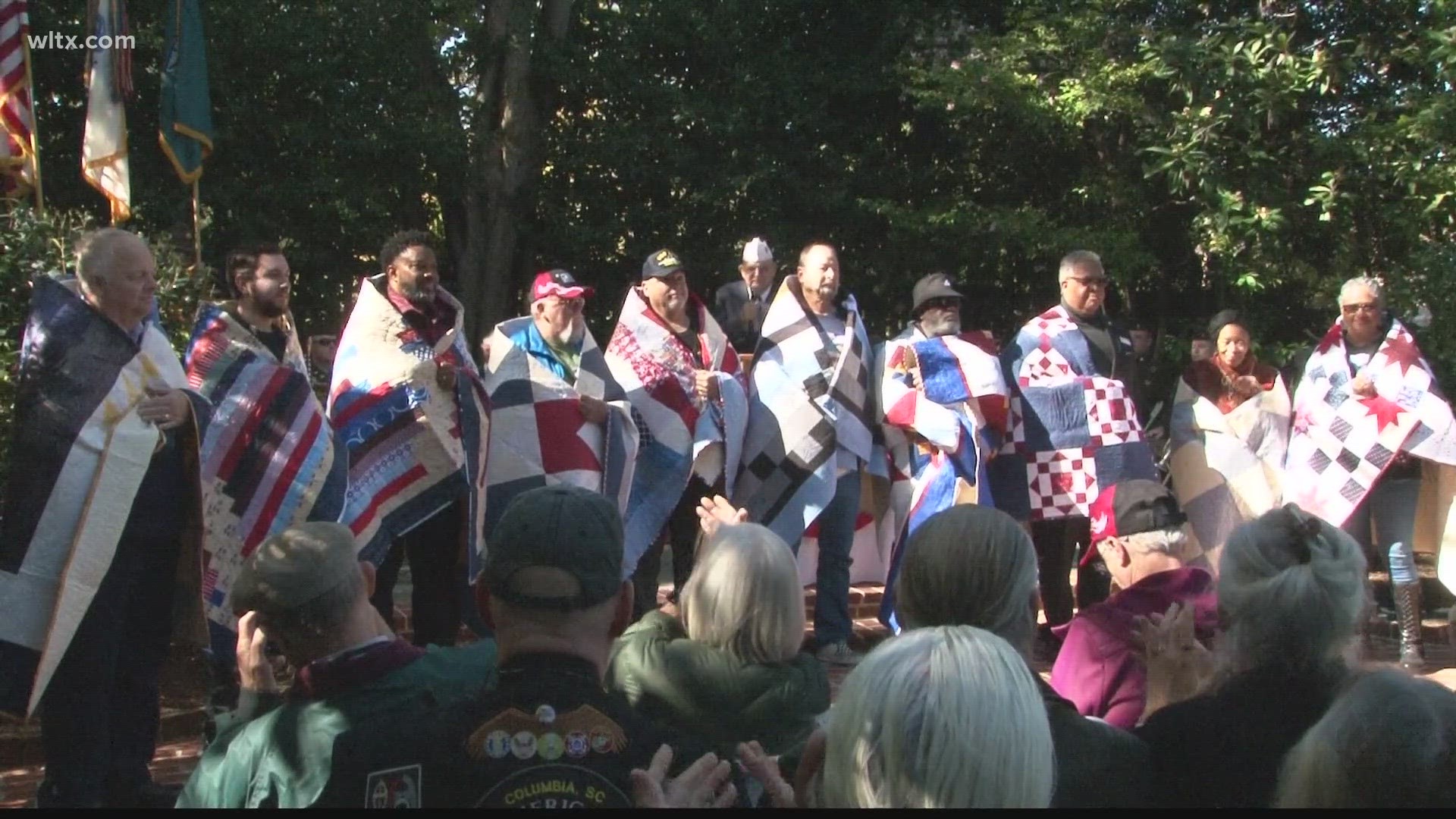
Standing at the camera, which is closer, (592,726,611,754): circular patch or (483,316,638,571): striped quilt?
(592,726,611,754): circular patch

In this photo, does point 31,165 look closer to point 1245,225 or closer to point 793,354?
point 793,354

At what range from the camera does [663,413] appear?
7562mm

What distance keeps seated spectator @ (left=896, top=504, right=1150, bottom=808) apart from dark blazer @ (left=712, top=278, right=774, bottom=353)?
553 cm

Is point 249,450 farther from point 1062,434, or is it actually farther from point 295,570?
point 1062,434

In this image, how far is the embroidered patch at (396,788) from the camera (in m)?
2.53

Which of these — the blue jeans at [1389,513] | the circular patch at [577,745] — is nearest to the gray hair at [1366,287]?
the blue jeans at [1389,513]

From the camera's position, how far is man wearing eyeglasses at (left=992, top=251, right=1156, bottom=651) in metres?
7.82

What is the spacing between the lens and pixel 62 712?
4984mm

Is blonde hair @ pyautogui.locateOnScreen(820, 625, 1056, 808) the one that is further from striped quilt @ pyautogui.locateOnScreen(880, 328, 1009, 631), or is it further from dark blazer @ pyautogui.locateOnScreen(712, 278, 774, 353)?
dark blazer @ pyautogui.locateOnScreen(712, 278, 774, 353)

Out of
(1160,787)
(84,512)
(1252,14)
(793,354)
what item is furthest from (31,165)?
(1252,14)

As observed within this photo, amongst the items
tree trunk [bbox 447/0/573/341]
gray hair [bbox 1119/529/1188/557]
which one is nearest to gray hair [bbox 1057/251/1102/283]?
gray hair [bbox 1119/529/1188/557]

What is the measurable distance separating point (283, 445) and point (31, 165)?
2252 mm

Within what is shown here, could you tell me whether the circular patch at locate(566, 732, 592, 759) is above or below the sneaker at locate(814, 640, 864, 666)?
above

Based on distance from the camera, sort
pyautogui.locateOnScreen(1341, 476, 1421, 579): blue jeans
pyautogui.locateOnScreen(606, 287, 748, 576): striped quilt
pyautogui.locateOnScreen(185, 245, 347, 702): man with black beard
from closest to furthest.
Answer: pyautogui.locateOnScreen(185, 245, 347, 702): man with black beard
pyautogui.locateOnScreen(606, 287, 748, 576): striped quilt
pyautogui.locateOnScreen(1341, 476, 1421, 579): blue jeans
